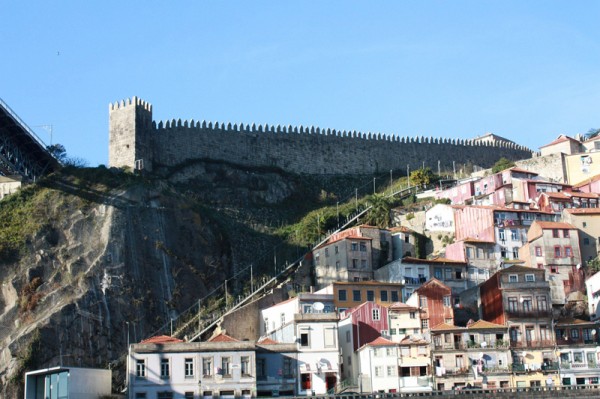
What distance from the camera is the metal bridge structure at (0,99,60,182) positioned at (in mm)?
84875

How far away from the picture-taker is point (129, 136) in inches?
3841

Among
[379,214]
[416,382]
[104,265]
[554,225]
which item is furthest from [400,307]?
[104,265]

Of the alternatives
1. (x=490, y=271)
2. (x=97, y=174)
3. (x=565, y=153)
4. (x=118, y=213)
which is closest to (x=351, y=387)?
(x=490, y=271)

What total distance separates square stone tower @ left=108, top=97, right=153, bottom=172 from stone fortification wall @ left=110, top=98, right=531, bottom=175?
0.09 meters

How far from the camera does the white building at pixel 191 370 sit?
64938mm

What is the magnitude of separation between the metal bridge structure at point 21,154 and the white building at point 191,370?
25.8 m

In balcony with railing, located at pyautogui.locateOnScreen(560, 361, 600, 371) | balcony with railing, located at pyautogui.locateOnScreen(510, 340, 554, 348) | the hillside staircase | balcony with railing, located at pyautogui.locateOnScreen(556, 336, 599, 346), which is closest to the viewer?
balcony with railing, located at pyautogui.locateOnScreen(560, 361, 600, 371)

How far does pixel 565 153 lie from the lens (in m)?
110

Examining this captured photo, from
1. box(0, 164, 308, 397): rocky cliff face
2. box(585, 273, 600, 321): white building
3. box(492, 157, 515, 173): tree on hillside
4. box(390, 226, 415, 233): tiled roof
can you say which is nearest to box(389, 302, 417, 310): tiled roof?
box(585, 273, 600, 321): white building

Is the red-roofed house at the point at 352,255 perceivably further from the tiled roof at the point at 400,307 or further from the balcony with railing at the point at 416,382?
the balcony with railing at the point at 416,382

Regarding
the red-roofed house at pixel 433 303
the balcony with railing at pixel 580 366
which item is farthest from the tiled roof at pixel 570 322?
the red-roofed house at pixel 433 303

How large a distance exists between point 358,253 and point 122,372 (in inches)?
822

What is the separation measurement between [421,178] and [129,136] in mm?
28816

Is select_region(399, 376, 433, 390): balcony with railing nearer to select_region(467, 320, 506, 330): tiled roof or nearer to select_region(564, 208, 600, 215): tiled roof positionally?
select_region(467, 320, 506, 330): tiled roof
